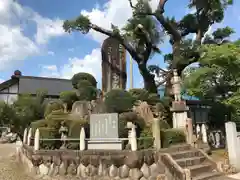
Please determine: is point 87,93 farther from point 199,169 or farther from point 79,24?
point 199,169

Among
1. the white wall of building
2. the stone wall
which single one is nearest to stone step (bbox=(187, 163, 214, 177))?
the stone wall

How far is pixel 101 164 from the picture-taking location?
28.6ft

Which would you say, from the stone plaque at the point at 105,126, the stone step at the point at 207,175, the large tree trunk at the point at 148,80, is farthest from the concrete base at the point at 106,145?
the large tree trunk at the point at 148,80

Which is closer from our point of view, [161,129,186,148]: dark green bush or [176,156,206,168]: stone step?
[176,156,206,168]: stone step

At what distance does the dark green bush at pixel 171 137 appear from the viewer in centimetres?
984

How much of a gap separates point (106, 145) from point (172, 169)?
260 centimetres

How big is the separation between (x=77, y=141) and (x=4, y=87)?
21214 mm

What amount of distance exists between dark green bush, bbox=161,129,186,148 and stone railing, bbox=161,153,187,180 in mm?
1285

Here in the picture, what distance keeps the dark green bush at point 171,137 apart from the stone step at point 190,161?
1.03 meters

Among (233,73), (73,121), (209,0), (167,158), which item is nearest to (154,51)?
(209,0)

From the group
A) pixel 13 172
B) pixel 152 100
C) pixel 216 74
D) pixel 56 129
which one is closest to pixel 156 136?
pixel 56 129

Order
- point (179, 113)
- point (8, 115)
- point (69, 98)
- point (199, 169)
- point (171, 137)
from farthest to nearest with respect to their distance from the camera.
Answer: point (8, 115), point (69, 98), point (179, 113), point (171, 137), point (199, 169)

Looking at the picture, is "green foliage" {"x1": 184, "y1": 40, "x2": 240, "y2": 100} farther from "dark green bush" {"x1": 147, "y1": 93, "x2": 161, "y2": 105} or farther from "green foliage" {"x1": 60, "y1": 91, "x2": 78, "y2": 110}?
"green foliage" {"x1": 60, "y1": 91, "x2": 78, "y2": 110}

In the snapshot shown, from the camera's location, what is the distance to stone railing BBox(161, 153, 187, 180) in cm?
778
